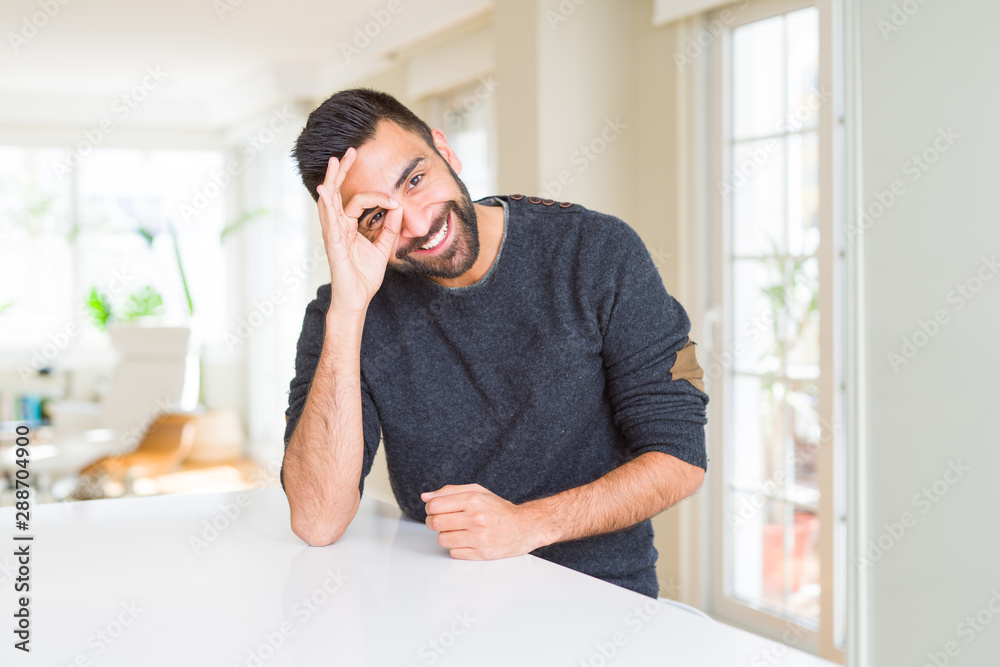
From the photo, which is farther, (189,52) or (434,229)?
(189,52)

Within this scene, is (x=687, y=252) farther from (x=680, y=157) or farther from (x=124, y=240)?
(x=124, y=240)

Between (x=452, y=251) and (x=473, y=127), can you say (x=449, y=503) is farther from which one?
(x=473, y=127)

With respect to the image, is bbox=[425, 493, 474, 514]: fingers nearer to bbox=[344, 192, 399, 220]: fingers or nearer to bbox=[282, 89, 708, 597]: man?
bbox=[282, 89, 708, 597]: man

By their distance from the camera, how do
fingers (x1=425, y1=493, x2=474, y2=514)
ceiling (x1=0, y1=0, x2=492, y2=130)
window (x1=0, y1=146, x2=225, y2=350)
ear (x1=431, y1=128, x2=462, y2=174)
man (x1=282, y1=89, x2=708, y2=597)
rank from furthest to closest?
1. window (x1=0, y1=146, x2=225, y2=350)
2. ceiling (x1=0, y1=0, x2=492, y2=130)
3. ear (x1=431, y1=128, x2=462, y2=174)
4. man (x1=282, y1=89, x2=708, y2=597)
5. fingers (x1=425, y1=493, x2=474, y2=514)

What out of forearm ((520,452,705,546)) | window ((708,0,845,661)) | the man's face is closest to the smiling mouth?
the man's face

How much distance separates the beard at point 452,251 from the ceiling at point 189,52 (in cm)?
300

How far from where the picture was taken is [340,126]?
1.34 metres

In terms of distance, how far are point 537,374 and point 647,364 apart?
18 centimetres

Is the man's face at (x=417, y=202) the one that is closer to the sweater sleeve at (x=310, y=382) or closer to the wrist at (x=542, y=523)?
the sweater sleeve at (x=310, y=382)

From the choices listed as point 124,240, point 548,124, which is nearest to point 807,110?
point 548,124

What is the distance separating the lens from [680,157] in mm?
3115

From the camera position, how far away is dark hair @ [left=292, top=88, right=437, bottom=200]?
1.34 meters

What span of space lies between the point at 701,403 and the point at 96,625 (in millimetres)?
886

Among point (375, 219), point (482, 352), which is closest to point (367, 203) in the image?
point (375, 219)
